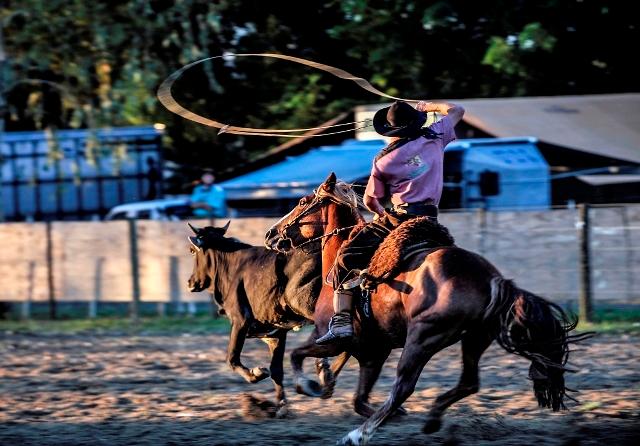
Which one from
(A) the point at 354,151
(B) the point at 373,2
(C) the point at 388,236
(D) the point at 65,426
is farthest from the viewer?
(B) the point at 373,2

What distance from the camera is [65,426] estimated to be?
859 centimetres

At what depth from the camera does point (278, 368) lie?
9.22 meters

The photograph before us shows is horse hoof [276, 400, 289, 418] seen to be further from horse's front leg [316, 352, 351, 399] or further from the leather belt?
the leather belt

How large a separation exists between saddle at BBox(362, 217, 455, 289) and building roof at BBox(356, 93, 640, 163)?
12073mm

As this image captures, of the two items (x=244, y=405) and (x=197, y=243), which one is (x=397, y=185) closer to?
(x=244, y=405)

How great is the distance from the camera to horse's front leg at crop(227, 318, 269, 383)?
929 centimetres

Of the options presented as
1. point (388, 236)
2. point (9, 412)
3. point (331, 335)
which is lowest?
point (9, 412)

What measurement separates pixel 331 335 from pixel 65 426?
2.19 metres

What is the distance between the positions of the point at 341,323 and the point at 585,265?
25.9ft

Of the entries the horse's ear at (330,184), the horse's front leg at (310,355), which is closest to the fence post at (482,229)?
the horse's ear at (330,184)

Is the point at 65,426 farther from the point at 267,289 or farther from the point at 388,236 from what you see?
the point at 388,236

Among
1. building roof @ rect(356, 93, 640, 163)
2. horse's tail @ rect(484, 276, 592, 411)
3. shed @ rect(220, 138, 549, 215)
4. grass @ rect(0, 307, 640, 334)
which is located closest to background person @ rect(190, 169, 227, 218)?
shed @ rect(220, 138, 549, 215)

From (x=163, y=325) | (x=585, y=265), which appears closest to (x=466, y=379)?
(x=585, y=265)

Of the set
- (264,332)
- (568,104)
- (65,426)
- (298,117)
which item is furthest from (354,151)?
(65,426)
